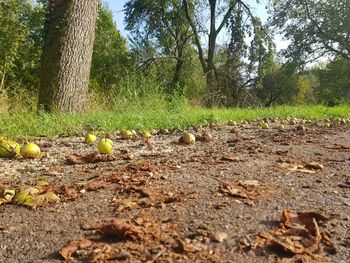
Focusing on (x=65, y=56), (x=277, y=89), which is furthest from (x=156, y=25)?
(x=277, y=89)

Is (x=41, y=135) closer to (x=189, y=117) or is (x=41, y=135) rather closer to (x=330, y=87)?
(x=189, y=117)

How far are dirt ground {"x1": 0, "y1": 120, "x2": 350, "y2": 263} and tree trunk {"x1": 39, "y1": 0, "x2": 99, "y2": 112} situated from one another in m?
2.75

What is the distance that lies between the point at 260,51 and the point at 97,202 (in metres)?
14.8

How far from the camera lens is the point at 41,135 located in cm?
377

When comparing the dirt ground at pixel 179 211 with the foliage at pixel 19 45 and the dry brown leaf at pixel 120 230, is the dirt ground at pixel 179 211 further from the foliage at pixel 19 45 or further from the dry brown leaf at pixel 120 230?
the foliage at pixel 19 45

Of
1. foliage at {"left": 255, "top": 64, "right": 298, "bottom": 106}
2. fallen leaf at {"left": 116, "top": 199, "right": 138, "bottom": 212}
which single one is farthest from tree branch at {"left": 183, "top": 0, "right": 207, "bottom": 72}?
fallen leaf at {"left": 116, "top": 199, "right": 138, "bottom": 212}

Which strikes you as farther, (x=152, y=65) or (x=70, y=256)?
(x=152, y=65)

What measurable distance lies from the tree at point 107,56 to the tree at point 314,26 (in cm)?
1225

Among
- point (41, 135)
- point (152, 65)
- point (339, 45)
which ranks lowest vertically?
point (41, 135)

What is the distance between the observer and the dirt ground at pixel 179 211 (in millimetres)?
1102

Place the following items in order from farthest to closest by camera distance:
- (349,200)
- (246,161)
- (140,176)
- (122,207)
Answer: (246,161), (140,176), (349,200), (122,207)

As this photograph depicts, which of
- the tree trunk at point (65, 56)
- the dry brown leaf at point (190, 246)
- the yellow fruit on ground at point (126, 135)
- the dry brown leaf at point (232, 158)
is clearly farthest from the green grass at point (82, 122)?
the dry brown leaf at point (190, 246)

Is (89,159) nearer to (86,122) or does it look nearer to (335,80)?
(86,122)

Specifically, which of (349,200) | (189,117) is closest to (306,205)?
(349,200)
